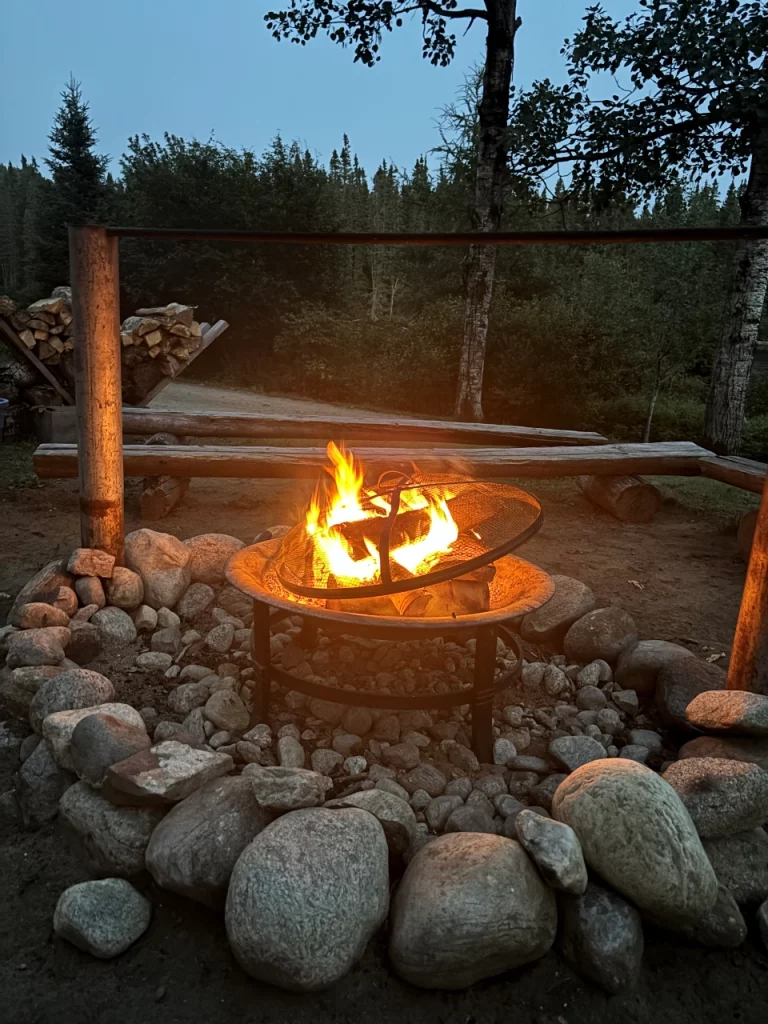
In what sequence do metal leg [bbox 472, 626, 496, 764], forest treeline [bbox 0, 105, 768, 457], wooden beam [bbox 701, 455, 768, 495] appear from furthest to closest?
forest treeline [bbox 0, 105, 768, 457] → wooden beam [bbox 701, 455, 768, 495] → metal leg [bbox 472, 626, 496, 764]

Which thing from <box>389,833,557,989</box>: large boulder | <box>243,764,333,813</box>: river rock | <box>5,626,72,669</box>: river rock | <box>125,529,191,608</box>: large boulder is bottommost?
<box>389,833,557,989</box>: large boulder

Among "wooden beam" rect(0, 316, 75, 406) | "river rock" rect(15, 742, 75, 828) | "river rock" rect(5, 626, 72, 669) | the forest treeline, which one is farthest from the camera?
the forest treeline

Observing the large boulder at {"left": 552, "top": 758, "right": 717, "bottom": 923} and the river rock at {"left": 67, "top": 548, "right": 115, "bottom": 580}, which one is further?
the river rock at {"left": 67, "top": 548, "right": 115, "bottom": 580}

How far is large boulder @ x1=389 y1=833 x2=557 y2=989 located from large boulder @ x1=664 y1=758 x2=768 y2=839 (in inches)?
22.3

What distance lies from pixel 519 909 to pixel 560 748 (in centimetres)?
86

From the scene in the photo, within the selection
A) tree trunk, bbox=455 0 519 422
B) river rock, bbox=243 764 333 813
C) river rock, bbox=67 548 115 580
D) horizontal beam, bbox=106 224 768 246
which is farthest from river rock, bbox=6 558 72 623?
tree trunk, bbox=455 0 519 422

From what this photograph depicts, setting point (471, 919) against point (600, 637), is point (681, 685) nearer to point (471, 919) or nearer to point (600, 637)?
point (600, 637)

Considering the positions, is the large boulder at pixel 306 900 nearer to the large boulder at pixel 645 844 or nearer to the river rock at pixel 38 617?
the large boulder at pixel 645 844

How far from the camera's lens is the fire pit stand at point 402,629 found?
2.46m

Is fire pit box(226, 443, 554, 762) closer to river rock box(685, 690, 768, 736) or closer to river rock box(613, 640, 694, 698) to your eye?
river rock box(613, 640, 694, 698)

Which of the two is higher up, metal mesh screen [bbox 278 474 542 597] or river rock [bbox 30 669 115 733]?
metal mesh screen [bbox 278 474 542 597]

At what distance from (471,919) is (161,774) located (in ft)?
3.39

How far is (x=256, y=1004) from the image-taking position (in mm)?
1863

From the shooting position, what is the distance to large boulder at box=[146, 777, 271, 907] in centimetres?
208
